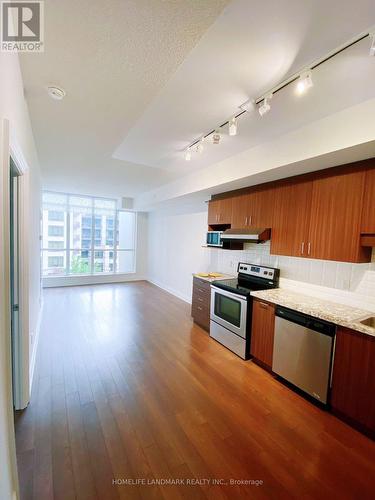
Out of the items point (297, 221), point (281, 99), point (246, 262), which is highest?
point (281, 99)

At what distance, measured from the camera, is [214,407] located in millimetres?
2221

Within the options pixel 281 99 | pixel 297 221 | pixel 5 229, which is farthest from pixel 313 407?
pixel 5 229

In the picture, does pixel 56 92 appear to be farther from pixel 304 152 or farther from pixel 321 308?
pixel 321 308

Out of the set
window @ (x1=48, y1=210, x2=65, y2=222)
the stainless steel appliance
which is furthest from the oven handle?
window @ (x1=48, y1=210, x2=65, y2=222)

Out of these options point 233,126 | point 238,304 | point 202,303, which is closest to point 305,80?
Result: point 233,126

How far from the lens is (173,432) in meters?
1.92

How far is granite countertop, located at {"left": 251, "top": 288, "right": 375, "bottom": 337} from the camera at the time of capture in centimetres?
204

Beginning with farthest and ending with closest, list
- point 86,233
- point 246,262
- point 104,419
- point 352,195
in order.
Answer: point 86,233
point 246,262
point 352,195
point 104,419

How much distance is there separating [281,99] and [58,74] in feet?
5.49

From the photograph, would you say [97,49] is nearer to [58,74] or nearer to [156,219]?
[58,74]

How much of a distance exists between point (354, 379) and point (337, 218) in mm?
1495

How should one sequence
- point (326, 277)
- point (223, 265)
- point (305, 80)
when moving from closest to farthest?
point (305, 80)
point (326, 277)
point (223, 265)

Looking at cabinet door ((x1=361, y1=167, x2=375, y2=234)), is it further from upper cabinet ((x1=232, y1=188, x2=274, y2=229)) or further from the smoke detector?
the smoke detector

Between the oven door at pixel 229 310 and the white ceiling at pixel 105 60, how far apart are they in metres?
2.48
